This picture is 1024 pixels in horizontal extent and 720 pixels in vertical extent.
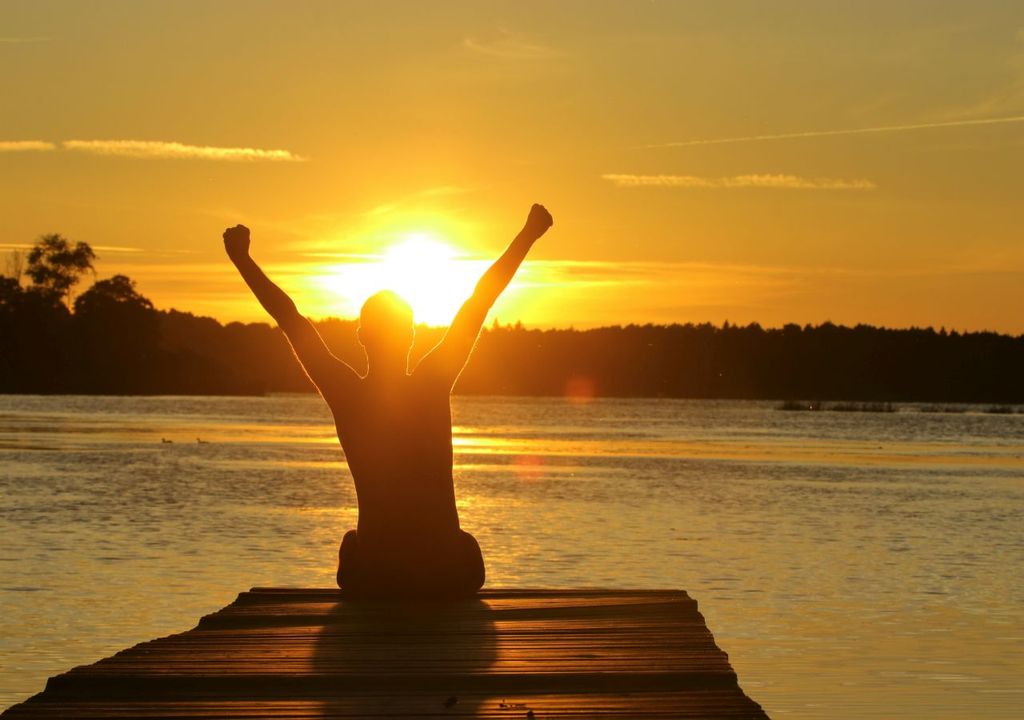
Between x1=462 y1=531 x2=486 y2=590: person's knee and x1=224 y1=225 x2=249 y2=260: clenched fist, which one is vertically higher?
x1=224 y1=225 x2=249 y2=260: clenched fist

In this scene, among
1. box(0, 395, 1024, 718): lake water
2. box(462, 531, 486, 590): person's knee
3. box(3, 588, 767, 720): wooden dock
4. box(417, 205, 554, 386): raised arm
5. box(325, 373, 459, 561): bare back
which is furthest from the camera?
box(0, 395, 1024, 718): lake water

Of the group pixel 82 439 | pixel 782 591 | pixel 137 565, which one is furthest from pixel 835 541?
pixel 82 439

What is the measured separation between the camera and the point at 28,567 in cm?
2092

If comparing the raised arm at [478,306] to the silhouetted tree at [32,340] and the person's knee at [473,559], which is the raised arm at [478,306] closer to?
the person's knee at [473,559]

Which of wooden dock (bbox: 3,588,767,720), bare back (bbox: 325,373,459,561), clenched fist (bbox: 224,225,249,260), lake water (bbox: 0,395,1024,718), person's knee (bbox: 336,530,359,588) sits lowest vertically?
lake water (bbox: 0,395,1024,718)

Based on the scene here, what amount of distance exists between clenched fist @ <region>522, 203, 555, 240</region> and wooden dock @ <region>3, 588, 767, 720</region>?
7.30 feet

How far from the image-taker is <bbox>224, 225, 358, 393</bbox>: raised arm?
312 inches

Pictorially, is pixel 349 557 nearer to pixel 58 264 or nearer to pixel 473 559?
pixel 473 559

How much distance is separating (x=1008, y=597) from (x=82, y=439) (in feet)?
194

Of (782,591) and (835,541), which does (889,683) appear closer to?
(782,591)

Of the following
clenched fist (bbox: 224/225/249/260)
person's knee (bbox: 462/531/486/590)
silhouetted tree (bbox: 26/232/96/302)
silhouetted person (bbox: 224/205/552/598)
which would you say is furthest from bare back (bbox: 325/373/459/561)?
silhouetted tree (bbox: 26/232/96/302)

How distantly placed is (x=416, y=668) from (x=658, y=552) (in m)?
18.6

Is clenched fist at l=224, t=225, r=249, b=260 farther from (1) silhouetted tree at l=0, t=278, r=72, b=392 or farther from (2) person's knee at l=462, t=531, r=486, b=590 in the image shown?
(1) silhouetted tree at l=0, t=278, r=72, b=392

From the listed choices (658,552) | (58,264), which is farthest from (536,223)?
(58,264)
